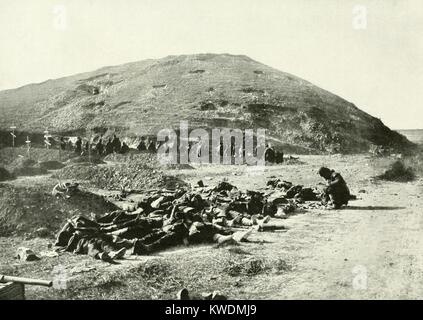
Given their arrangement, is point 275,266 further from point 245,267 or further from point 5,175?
point 5,175

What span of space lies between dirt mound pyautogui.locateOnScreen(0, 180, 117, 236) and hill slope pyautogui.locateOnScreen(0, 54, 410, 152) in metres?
19.6

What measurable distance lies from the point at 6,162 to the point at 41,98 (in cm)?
2251

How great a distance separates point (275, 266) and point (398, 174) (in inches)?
500

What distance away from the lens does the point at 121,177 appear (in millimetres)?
18859

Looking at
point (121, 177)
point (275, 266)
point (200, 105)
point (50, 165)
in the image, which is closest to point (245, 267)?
point (275, 266)

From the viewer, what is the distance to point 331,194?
13.7 meters

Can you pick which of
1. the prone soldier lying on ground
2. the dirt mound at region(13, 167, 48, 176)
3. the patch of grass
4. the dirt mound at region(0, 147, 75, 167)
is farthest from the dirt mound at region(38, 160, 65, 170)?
the patch of grass

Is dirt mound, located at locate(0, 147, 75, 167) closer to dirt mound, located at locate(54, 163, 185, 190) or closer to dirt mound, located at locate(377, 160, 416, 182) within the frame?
dirt mound, located at locate(54, 163, 185, 190)

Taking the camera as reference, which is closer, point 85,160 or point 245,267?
point 245,267

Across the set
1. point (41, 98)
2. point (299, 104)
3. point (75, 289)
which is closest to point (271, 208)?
point (75, 289)

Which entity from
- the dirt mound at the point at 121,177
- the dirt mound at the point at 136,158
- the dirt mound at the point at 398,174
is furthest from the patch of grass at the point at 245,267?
the dirt mound at the point at 136,158

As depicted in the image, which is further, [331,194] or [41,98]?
[41,98]

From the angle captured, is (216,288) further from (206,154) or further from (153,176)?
(206,154)
